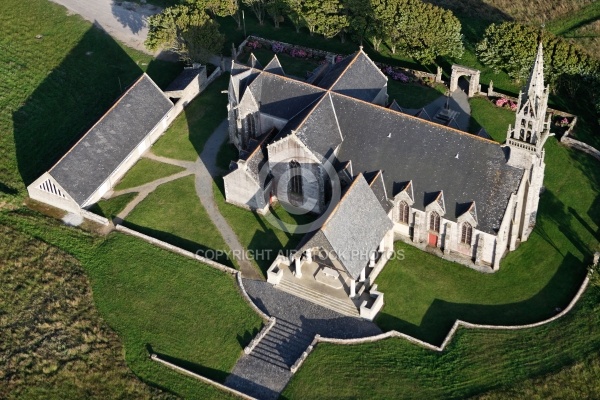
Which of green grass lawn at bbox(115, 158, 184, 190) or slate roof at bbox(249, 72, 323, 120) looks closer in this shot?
slate roof at bbox(249, 72, 323, 120)

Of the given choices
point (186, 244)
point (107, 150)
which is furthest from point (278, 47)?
point (186, 244)

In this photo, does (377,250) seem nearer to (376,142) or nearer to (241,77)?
(376,142)

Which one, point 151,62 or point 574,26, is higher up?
point 151,62

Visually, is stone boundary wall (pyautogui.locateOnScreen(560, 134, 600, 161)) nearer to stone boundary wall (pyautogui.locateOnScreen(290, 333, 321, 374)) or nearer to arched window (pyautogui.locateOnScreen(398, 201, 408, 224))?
arched window (pyautogui.locateOnScreen(398, 201, 408, 224))

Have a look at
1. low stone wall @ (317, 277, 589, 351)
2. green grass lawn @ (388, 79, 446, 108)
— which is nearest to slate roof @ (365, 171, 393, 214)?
low stone wall @ (317, 277, 589, 351)

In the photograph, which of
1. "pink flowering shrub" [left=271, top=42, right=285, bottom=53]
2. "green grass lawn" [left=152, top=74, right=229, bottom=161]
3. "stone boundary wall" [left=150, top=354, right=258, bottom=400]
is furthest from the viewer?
"pink flowering shrub" [left=271, top=42, right=285, bottom=53]

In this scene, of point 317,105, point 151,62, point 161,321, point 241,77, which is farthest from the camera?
point 151,62

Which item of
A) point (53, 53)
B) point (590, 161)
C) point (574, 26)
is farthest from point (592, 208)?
point (53, 53)
